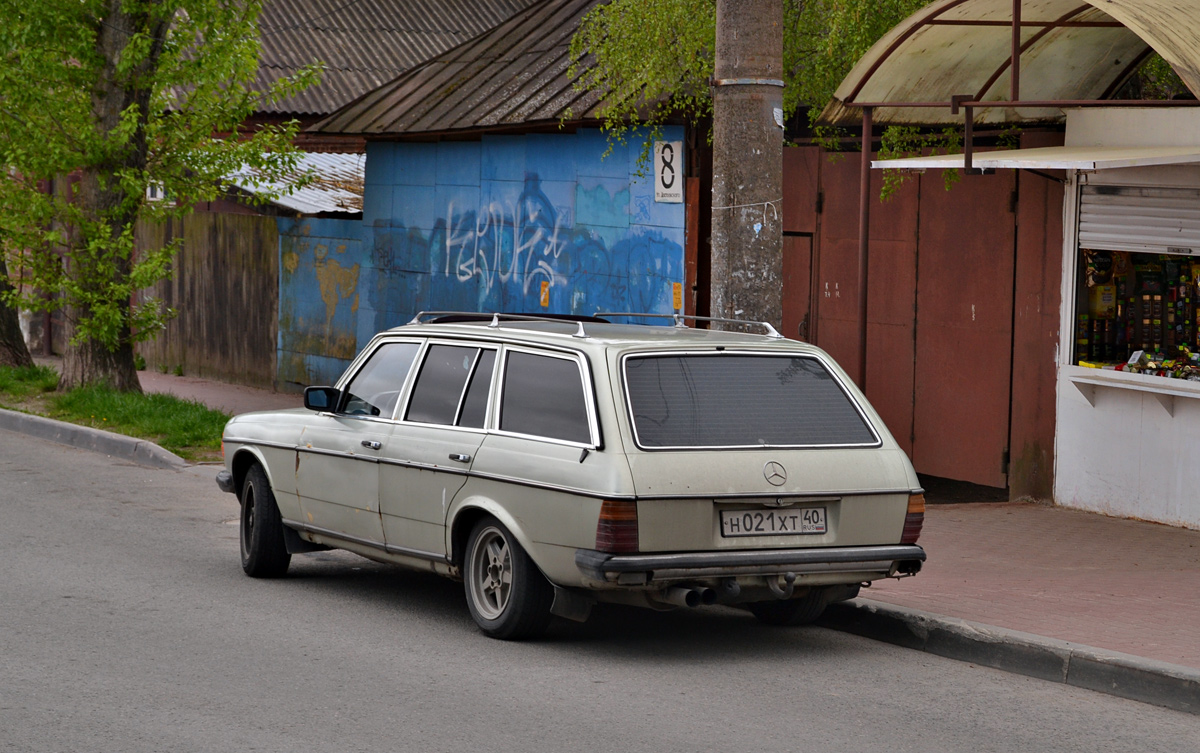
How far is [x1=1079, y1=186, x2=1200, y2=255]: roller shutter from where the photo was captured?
989 centimetres

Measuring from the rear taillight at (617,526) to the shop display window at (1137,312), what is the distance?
17.3 ft

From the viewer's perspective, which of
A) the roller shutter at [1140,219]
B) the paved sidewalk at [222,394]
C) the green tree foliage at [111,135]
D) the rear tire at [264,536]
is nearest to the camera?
the rear tire at [264,536]

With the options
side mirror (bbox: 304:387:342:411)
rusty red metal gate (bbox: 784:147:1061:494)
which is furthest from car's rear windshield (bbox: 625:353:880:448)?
rusty red metal gate (bbox: 784:147:1061:494)

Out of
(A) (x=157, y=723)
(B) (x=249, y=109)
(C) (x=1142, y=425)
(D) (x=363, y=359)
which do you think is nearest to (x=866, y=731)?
(A) (x=157, y=723)

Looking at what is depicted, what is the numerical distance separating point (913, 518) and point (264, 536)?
12.0 ft

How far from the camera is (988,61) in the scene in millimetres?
11570

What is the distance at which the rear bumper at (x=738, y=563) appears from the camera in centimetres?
639

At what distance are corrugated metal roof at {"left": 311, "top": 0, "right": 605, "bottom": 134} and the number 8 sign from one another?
2.87 ft

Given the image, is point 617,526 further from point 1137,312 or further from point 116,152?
point 116,152

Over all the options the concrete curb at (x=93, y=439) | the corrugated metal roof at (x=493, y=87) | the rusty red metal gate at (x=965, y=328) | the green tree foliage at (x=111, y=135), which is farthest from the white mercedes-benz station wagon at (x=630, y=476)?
the green tree foliage at (x=111, y=135)

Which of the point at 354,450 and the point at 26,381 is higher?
the point at 354,450

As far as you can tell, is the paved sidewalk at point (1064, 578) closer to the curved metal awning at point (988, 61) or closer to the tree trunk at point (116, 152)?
the curved metal awning at point (988, 61)

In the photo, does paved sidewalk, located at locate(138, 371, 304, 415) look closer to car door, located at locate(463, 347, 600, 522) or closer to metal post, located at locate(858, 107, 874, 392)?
metal post, located at locate(858, 107, 874, 392)

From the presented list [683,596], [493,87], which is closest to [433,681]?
[683,596]
